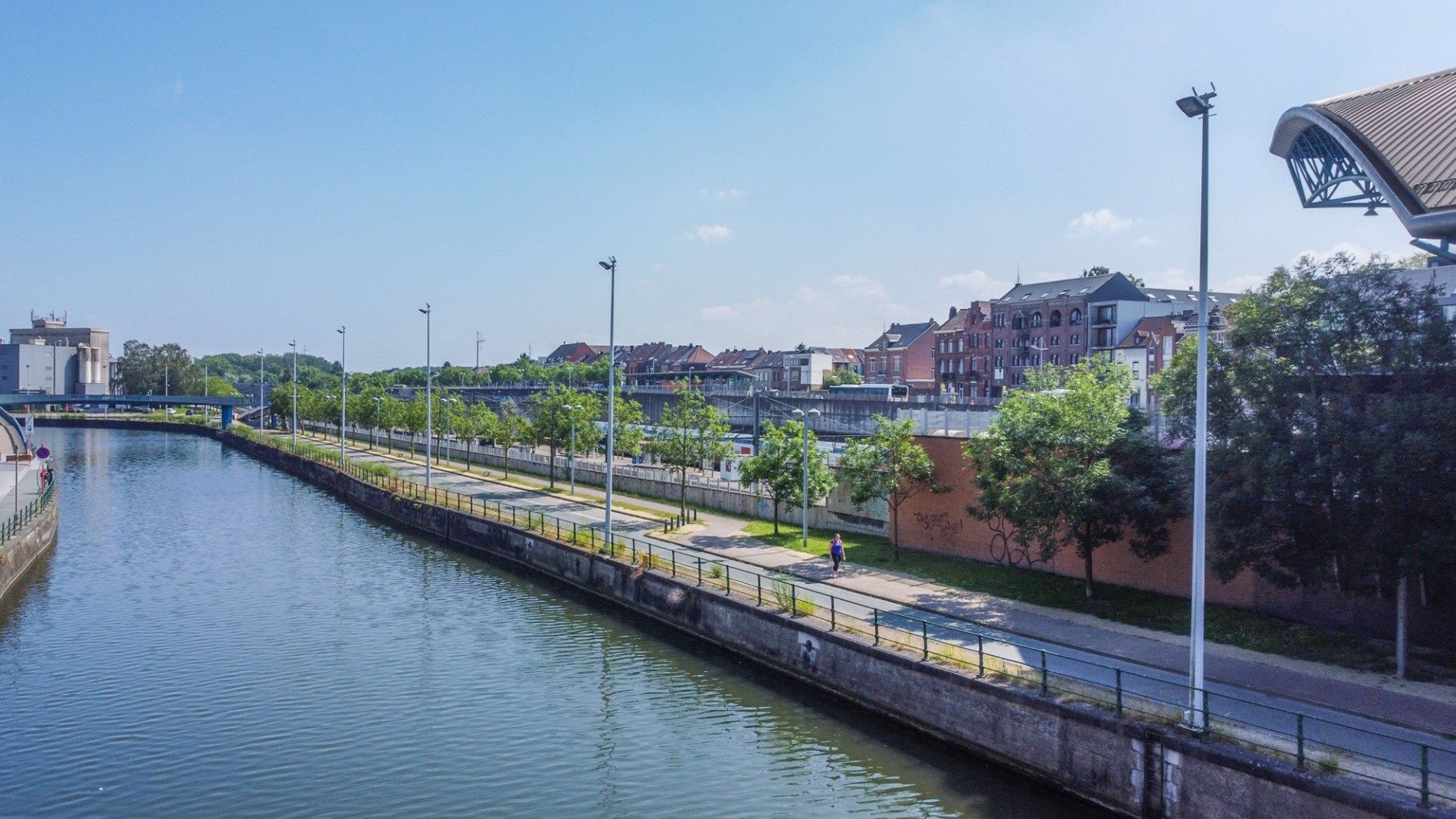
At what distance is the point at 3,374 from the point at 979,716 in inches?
8392

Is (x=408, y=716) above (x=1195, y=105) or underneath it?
underneath

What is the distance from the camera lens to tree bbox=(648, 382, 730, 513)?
156 feet

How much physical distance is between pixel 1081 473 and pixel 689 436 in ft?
76.9

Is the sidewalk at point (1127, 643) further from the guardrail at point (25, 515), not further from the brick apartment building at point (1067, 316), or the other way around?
the brick apartment building at point (1067, 316)

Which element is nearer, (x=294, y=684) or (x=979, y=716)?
(x=979, y=716)

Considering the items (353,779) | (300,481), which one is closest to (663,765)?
(353,779)

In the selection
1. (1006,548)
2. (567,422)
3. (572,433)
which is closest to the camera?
(1006,548)

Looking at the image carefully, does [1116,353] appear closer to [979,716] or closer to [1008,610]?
[1008,610]

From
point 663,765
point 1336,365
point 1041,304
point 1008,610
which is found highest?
point 1041,304

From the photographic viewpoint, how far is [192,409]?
178 m

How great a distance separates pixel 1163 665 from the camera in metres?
21.8

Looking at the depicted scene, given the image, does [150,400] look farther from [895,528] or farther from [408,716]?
[408,716]

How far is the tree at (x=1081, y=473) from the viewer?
1059 inches

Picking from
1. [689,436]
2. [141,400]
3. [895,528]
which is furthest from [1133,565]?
[141,400]
